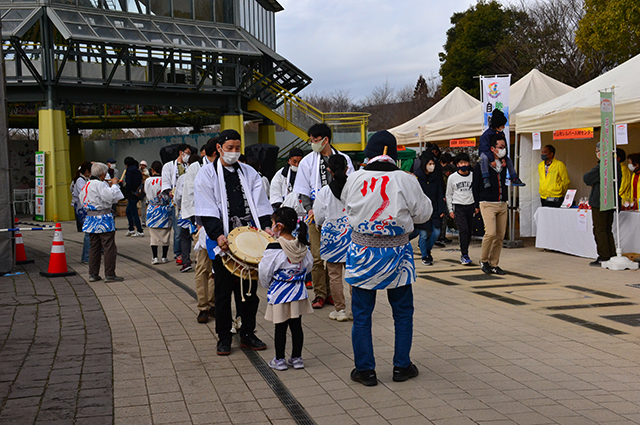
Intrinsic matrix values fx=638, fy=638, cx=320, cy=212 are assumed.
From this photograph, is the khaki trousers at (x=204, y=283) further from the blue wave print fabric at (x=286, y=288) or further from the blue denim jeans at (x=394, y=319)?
the blue denim jeans at (x=394, y=319)

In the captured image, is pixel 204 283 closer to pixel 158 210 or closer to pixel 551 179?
pixel 158 210

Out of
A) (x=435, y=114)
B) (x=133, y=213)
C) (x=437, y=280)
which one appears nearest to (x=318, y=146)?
(x=437, y=280)

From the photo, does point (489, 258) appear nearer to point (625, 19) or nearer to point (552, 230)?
point (552, 230)

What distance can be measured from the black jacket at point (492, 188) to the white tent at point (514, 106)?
4116mm

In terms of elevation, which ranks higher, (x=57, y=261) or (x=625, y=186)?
(x=625, y=186)

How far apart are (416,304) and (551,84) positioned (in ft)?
32.3

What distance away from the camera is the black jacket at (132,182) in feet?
54.5

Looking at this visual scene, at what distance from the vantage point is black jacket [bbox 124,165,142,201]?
54.5ft

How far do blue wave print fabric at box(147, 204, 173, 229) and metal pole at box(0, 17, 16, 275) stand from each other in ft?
7.43

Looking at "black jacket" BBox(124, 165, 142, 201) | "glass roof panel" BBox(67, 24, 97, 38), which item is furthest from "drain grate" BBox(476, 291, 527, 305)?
"glass roof panel" BBox(67, 24, 97, 38)

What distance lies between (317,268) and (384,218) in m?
2.98

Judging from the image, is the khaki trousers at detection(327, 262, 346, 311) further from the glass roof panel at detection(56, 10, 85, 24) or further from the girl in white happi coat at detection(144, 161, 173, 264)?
the glass roof panel at detection(56, 10, 85, 24)

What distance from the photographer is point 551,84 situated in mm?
15562

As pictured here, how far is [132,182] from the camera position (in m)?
16.7
